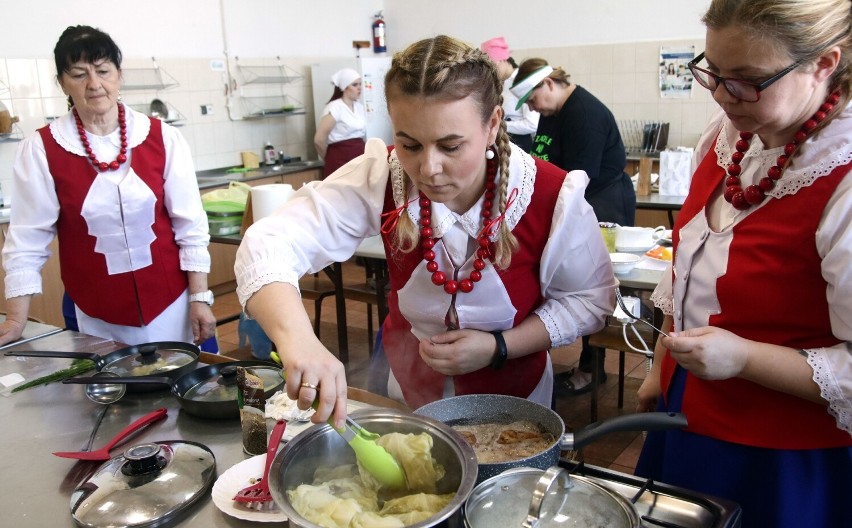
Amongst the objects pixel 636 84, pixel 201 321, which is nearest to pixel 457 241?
pixel 201 321

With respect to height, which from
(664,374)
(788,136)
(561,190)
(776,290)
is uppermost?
(788,136)

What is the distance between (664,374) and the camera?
1.49m

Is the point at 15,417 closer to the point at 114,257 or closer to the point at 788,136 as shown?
the point at 114,257

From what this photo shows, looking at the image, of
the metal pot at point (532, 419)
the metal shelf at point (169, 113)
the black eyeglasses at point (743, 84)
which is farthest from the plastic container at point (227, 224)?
the black eyeglasses at point (743, 84)

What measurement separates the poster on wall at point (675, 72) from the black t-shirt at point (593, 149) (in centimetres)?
277

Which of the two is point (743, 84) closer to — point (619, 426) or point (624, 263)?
point (619, 426)

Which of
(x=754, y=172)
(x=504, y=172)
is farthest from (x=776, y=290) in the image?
(x=504, y=172)

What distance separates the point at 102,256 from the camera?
2.34 meters

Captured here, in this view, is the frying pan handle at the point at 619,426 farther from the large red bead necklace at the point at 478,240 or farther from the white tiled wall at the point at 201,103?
the white tiled wall at the point at 201,103

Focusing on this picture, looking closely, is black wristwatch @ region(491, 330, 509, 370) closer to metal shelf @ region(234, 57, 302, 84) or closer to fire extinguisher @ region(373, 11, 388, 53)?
metal shelf @ region(234, 57, 302, 84)

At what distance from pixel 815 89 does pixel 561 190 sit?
525 mm

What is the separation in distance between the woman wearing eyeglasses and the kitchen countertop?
778 mm

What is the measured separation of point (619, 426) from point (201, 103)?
5999 millimetres

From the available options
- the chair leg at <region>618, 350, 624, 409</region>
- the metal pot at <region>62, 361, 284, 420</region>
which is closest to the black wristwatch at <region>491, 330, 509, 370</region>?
the metal pot at <region>62, 361, 284, 420</region>
